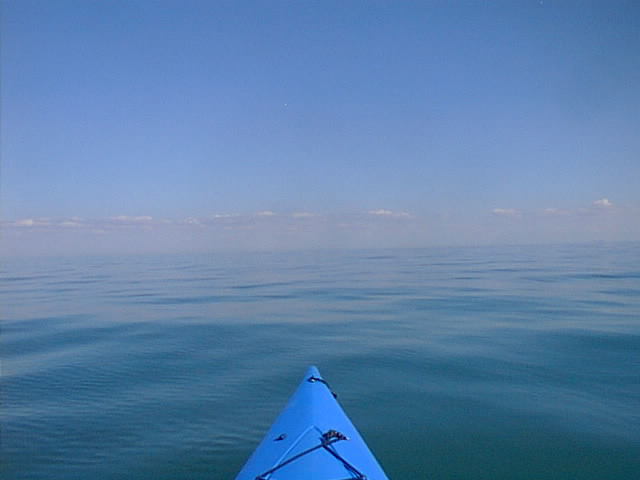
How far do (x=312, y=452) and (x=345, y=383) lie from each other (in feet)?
13.6

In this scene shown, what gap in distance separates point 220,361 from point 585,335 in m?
10.5

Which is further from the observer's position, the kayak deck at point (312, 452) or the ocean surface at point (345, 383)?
the ocean surface at point (345, 383)

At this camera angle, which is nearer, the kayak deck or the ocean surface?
the kayak deck

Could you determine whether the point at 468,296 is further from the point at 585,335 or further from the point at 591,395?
the point at 591,395

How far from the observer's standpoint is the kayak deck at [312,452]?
154 inches

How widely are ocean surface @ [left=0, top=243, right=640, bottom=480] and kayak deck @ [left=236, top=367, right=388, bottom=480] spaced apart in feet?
2.88

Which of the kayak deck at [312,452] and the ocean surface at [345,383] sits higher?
the kayak deck at [312,452]

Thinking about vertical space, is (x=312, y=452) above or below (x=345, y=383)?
above

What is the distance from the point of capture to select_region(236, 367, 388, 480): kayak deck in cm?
392

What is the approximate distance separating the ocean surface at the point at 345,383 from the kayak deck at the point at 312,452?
2.88ft

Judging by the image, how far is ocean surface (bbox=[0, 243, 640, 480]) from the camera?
5.47 m

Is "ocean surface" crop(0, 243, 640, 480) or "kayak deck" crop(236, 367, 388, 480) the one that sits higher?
"kayak deck" crop(236, 367, 388, 480)

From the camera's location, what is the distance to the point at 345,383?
26.9 feet

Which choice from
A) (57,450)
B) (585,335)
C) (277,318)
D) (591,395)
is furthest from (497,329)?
(57,450)
